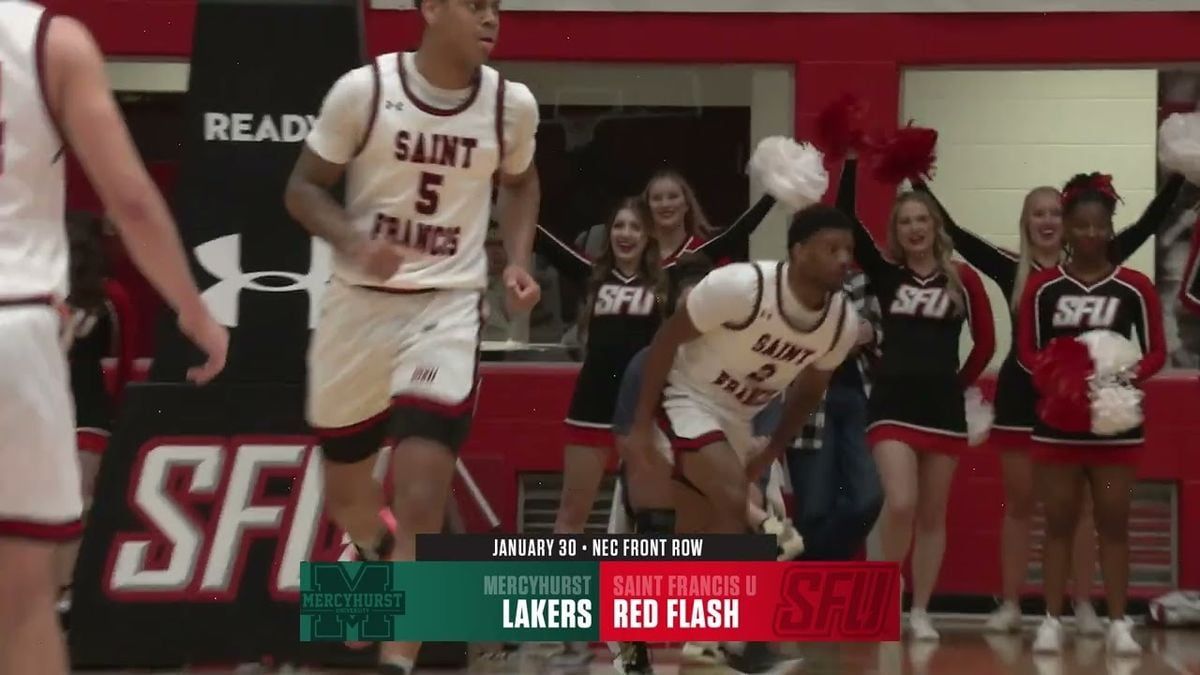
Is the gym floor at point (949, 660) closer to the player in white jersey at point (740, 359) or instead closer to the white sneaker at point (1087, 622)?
the white sneaker at point (1087, 622)

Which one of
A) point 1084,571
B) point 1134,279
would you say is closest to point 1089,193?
point 1134,279

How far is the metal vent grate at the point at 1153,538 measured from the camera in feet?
33.0

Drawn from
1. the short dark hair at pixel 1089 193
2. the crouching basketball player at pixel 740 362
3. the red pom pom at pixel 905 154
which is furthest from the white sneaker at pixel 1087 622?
the crouching basketball player at pixel 740 362

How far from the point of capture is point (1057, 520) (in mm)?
8586

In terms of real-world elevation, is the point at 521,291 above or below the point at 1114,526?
above

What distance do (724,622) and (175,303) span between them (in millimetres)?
3373

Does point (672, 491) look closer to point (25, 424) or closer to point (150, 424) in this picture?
point (150, 424)

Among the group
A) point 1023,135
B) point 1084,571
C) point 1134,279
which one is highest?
point 1023,135

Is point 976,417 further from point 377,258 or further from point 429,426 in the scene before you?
point 377,258

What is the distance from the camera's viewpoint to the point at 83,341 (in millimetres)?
8992

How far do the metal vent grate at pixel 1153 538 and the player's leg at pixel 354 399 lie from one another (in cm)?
478

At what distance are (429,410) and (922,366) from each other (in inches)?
147

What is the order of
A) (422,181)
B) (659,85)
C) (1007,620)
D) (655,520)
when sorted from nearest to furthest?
(422,181)
(655,520)
(1007,620)
(659,85)

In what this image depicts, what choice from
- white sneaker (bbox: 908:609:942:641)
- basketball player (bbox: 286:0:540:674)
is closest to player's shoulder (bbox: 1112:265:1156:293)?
white sneaker (bbox: 908:609:942:641)
